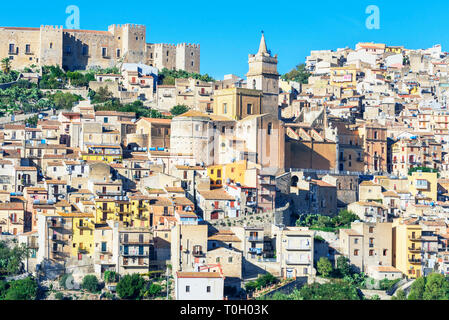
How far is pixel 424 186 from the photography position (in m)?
57.2

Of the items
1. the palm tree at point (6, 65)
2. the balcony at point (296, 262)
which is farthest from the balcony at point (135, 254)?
the palm tree at point (6, 65)

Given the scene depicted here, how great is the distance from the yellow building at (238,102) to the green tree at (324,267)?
15.4 m

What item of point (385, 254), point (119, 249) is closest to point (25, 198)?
point (119, 249)

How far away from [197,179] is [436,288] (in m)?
14.5

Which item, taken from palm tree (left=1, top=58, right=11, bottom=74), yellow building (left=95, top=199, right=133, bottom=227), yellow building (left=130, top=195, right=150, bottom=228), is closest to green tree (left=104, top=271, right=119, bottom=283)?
yellow building (left=95, top=199, right=133, bottom=227)

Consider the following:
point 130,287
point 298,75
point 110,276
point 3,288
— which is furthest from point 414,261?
point 298,75

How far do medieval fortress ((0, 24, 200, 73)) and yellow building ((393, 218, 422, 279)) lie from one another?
35.5m

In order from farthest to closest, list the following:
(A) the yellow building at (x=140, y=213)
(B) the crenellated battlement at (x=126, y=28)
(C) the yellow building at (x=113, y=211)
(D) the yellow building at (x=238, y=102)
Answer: (B) the crenellated battlement at (x=126, y=28), (D) the yellow building at (x=238, y=102), (A) the yellow building at (x=140, y=213), (C) the yellow building at (x=113, y=211)

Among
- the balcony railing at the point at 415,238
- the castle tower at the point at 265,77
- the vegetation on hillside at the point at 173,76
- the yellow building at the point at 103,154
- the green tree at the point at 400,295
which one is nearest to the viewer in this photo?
the green tree at the point at 400,295

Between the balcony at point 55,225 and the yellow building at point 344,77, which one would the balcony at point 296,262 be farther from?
the yellow building at point 344,77

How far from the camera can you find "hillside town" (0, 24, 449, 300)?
1758 inches

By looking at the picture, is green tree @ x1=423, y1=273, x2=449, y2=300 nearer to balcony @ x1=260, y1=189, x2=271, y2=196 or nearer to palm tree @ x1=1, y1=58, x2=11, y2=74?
balcony @ x1=260, y1=189, x2=271, y2=196

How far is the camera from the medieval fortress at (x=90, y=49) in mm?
78750

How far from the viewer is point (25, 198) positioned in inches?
1982
